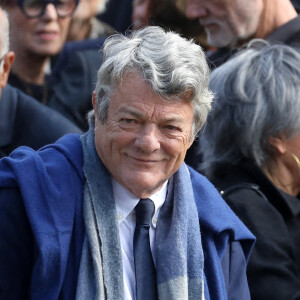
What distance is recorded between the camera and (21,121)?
3881mm

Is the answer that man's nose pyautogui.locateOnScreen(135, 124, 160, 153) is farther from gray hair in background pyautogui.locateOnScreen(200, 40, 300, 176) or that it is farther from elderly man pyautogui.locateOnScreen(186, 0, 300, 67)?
elderly man pyautogui.locateOnScreen(186, 0, 300, 67)

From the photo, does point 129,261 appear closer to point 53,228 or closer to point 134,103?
point 53,228

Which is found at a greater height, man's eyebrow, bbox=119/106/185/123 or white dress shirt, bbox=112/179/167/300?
man's eyebrow, bbox=119/106/185/123

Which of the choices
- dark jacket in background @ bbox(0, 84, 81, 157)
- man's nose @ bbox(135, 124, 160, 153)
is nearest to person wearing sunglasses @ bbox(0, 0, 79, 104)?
dark jacket in background @ bbox(0, 84, 81, 157)

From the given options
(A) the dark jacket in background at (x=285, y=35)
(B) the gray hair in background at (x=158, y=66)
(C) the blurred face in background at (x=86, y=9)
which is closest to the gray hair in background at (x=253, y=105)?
(A) the dark jacket in background at (x=285, y=35)

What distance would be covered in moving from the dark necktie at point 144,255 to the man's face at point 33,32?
2.43 m

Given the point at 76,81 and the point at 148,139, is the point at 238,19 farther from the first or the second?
the point at 148,139

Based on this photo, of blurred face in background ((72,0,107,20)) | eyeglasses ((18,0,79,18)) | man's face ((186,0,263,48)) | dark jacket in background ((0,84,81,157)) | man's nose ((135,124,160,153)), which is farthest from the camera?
blurred face in background ((72,0,107,20))

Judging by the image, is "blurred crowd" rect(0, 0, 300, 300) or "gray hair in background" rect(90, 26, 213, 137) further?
"blurred crowd" rect(0, 0, 300, 300)

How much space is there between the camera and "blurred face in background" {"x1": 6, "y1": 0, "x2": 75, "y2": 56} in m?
5.06

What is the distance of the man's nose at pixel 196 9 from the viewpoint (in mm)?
4785

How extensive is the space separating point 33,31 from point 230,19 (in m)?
1.25

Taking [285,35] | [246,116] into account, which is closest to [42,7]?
[285,35]

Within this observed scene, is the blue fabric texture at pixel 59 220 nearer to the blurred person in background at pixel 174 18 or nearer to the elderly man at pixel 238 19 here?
the elderly man at pixel 238 19
